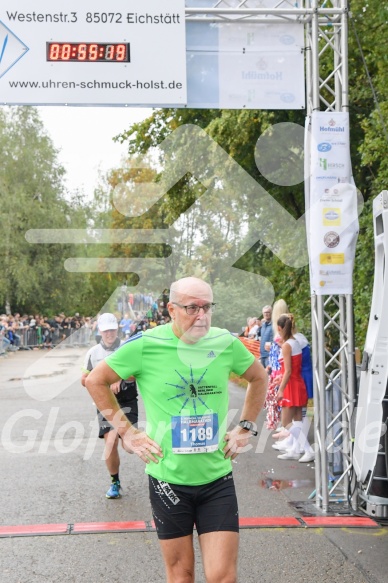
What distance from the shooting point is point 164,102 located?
7.25 meters

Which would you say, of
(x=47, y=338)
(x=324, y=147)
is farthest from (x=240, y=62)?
(x=47, y=338)

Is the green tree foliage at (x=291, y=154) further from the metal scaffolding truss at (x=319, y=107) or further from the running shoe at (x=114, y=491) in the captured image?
the running shoe at (x=114, y=491)

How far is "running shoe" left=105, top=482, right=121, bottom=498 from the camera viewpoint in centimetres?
766

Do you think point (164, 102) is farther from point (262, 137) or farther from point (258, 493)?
point (262, 137)

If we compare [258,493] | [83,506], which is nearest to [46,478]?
[83,506]

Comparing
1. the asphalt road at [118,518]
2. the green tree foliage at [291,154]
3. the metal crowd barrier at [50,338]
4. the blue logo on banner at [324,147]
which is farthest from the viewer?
→ the metal crowd barrier at [50,338]

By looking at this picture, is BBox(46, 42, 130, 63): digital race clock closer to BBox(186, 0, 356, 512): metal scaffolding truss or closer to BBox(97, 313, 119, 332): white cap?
BBox(186, 0, 356, 512): metal scaffolding truss

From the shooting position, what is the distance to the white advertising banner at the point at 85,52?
7.13 metres

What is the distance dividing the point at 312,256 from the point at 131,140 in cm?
1638

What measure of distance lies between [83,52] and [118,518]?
13.6 feet

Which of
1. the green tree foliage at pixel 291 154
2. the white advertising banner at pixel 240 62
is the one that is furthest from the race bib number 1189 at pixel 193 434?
the green tree foliage at pixel 291 154

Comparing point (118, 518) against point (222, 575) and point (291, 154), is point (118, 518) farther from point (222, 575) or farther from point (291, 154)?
point (291, 154)

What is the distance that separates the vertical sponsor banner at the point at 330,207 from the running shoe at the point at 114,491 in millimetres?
Result: 2668

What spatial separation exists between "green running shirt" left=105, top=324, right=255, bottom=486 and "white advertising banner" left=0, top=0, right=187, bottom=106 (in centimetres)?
373
